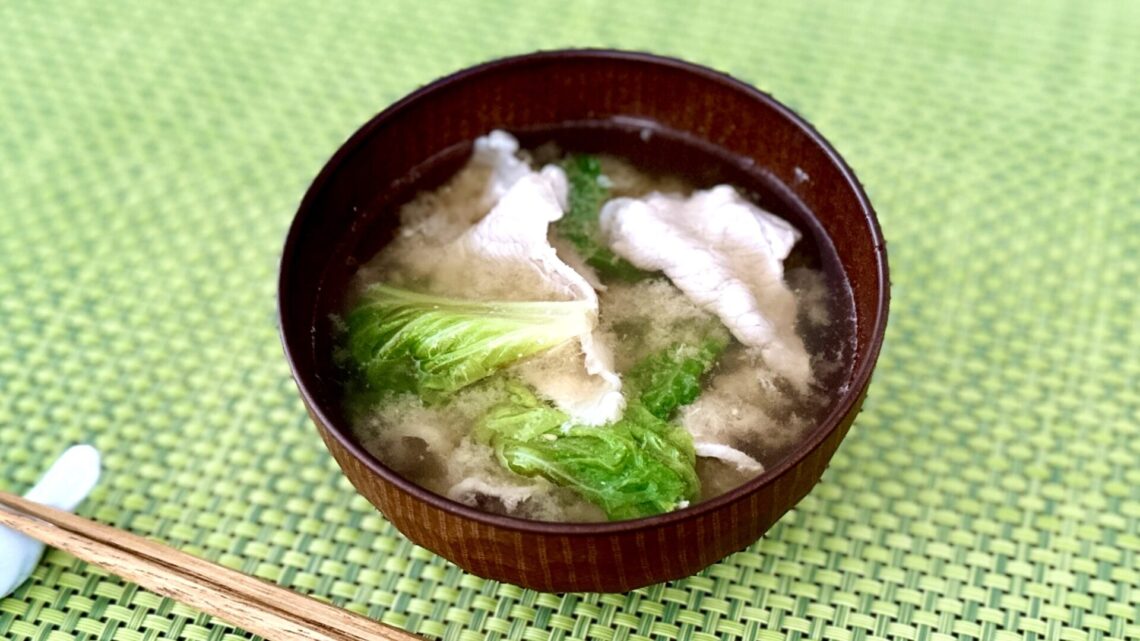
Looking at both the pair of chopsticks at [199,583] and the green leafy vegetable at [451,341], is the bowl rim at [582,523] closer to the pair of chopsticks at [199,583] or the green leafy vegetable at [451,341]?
the green leafy vegetable at [451,341]

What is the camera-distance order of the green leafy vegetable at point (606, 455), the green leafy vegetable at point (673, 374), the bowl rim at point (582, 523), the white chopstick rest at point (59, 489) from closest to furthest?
the bowl rim at point (582, 523) → the green leafy vegetable at point (606, 455) → the green leafy vegetable at point (673, 374) → the white chopstick rest at point (59, 489)

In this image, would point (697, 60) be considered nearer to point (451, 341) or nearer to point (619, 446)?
point (451, 341)

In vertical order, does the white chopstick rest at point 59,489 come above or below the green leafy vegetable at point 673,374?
below

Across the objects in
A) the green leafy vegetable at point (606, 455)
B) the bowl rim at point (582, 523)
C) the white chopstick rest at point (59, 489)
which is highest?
the bowl rim at point (582, 523)

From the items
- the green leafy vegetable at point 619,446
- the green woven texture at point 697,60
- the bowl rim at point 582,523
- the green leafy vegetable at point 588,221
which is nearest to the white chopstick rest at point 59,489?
the green woven texture at point 697,60

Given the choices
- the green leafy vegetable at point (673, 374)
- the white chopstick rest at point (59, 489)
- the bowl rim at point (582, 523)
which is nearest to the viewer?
the bowl rim at point (582, 523)

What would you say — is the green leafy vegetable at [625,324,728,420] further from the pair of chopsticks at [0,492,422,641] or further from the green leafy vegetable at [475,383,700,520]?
the pair of chopsticks at [0,492,422,641]

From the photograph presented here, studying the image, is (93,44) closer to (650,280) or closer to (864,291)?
(650,280)

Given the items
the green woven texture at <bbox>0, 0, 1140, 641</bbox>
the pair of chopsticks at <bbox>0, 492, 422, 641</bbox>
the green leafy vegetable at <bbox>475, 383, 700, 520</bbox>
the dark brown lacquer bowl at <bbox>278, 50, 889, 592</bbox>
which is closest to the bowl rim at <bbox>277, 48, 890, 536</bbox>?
the dark brown lacquer bowl at <bbox>278, 50, 889, 592</bbox>
